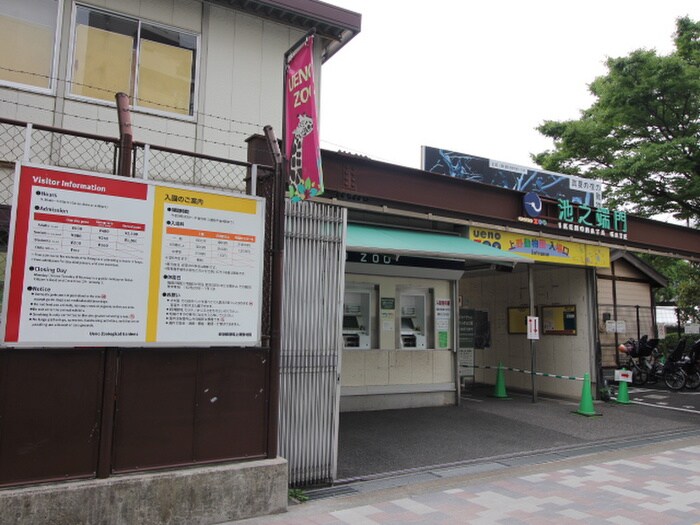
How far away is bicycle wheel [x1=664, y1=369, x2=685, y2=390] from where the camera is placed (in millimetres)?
14508

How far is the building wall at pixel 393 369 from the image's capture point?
34.2 feet

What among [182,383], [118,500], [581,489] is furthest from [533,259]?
[118,500]

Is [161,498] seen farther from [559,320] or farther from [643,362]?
[643,362]

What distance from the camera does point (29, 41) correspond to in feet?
26.1

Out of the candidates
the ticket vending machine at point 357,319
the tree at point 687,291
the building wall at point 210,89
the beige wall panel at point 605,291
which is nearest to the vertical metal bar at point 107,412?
the building wall at point 210,89

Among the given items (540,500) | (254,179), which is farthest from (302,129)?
(540,500)

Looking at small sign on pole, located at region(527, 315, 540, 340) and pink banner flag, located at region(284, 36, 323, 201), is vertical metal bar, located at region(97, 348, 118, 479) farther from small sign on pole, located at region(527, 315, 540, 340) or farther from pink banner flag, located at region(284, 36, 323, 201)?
small sign on pole, located at region(527, 315, 540, 340)

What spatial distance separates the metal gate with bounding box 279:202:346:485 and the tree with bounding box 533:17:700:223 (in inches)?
700

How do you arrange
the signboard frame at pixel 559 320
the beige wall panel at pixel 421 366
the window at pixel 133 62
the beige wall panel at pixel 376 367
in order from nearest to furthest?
the window at pixel 133 62
the beige wall panel at pixel 376 367
the beige wall panel at pixel 421 366
the signboard frame at pixel 559 320

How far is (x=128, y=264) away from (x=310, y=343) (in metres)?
2.10

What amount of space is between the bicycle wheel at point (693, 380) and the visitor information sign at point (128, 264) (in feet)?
47.1

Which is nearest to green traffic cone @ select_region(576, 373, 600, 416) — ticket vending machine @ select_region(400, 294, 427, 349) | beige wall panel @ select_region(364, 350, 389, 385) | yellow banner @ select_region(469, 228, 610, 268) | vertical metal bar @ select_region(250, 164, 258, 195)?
yellow banner @ select_region(469, 228, 610, 268)

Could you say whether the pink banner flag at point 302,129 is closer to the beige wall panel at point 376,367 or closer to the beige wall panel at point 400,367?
the beige wall panel at point 376,367

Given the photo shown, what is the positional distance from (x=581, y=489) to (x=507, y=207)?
583 cm
